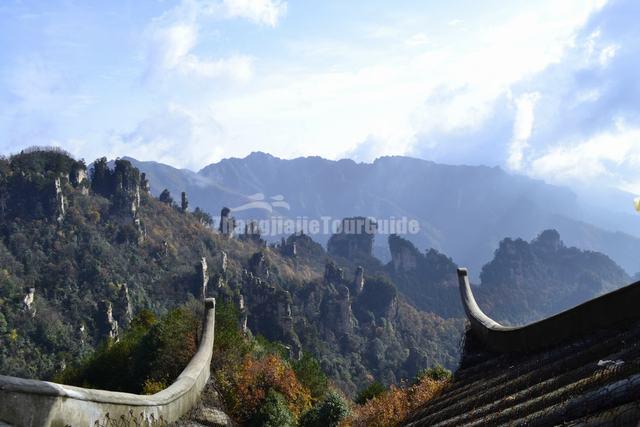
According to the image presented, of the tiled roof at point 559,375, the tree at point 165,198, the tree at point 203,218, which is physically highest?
the tree at point 165,198

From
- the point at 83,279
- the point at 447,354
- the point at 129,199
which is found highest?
the point at 129,199

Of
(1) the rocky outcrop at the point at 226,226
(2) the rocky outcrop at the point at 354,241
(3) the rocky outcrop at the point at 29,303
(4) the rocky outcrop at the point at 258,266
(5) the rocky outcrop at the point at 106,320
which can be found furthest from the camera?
(2) the rocky outcrop at the point at 354,241

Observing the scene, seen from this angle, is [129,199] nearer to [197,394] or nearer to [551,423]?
[197,394]

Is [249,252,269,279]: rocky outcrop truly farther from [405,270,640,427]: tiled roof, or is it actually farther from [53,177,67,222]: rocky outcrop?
[405,270,640,427]: tiled roof

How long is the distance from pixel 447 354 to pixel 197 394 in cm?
11670

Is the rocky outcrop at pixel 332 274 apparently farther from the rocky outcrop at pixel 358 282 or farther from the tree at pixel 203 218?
the tree at pixel 203 218

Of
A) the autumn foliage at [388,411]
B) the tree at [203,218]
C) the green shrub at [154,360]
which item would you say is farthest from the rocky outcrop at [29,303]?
the tree at [203,218]

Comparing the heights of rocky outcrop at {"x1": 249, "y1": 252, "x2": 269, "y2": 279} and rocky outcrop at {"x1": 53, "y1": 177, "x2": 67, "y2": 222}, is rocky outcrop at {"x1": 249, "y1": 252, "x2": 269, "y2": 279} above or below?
below

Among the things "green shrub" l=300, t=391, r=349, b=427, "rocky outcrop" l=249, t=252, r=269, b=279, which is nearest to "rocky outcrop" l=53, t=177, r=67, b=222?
"rocky outcrop" l=249, t=252, r=269, b=279

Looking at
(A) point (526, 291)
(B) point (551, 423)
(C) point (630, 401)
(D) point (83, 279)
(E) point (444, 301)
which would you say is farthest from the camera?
(A) point (526, 291)

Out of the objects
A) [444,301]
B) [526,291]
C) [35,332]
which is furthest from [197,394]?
[526,291]

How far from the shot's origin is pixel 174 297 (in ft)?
320

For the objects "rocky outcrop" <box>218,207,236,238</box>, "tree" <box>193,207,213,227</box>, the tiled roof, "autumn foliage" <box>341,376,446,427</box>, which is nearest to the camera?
the tiled roof

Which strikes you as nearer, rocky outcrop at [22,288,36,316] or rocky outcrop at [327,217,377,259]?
rocky outcrop at [22,288,36,316]
